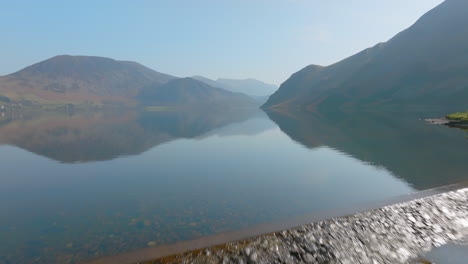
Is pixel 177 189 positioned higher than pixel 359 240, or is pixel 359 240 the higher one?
pixel 359 240

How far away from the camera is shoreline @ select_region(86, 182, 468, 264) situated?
41.7 feet

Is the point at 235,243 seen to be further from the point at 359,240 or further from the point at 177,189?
the point at 177,189

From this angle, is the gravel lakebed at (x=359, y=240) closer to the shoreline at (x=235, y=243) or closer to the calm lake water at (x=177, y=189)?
the shoreline at (x=235, y=243)

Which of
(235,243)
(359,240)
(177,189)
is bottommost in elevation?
(177,189)

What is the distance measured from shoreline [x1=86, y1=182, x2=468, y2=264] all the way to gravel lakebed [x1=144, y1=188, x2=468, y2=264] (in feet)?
0.17

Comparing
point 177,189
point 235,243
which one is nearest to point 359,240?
point 235,243

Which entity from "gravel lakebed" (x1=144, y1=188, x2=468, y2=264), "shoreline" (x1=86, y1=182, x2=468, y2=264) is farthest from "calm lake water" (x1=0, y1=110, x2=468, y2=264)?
"gravel lakebed" (x1=144, y1=188, x2=468, y2=264)

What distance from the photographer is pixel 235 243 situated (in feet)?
45.3

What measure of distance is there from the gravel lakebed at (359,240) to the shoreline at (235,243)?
52 mm

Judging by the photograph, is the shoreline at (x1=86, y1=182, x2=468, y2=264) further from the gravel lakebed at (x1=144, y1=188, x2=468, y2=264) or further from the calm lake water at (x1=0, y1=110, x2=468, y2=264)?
the calm lake water at (x1=0, y1=110, x2=468, y2=264)

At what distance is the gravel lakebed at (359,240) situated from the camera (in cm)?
1284

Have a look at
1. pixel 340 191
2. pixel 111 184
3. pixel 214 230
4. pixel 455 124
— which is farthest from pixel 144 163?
pixel 455 124

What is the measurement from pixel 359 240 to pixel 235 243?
723 centimetres

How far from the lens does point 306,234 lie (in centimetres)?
1455
